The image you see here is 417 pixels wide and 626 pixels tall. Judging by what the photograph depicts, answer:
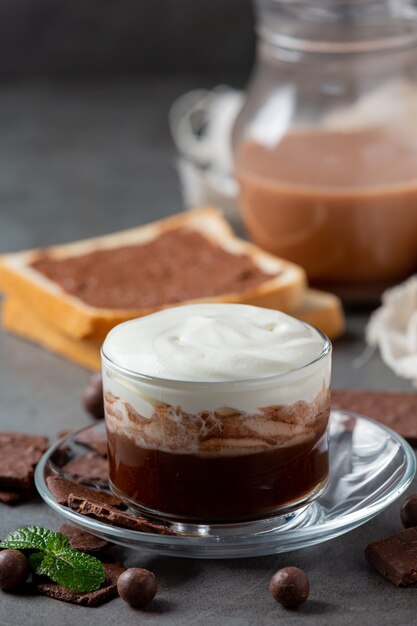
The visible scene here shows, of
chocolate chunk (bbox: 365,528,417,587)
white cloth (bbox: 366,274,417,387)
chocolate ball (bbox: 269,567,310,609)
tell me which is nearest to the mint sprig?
chocolate ball (bbox: 269,567,310,609)

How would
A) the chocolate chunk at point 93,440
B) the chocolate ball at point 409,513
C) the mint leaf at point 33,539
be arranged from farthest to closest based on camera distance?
the chocolate chunk at point 93,440 < the chocolate ball at point 409,513 < the mint leaf at point 33,539

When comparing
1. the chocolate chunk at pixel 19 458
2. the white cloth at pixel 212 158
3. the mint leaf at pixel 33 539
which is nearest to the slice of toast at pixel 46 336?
the chocolate chunk at pixel 19 458

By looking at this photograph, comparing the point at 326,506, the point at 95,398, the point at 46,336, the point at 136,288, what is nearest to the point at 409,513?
the point at 326,506

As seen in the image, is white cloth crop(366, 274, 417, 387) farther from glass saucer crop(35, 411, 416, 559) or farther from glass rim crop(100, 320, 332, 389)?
glass rim crop(100, 320, 332, 389)

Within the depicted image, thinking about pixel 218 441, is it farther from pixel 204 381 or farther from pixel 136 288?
pixel 136 288

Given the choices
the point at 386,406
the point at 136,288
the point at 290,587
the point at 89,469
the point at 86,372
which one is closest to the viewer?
the point at 290,587

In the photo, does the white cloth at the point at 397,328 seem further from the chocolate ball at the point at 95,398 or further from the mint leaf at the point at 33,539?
the mint leaf at the point at 33,539

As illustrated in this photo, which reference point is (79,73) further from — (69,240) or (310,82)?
(310,82)
